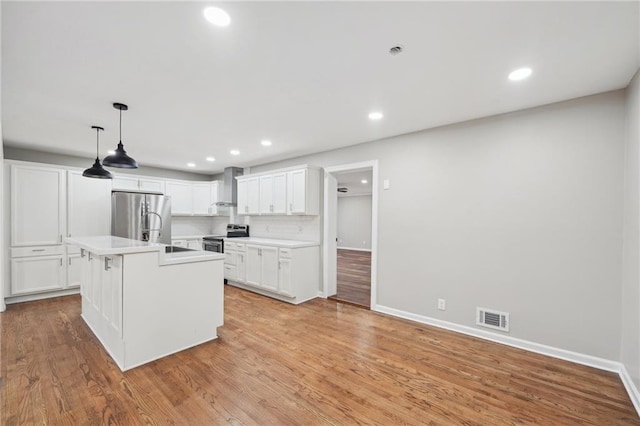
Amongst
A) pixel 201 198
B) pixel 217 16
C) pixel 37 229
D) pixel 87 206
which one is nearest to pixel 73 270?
pixel 37 229

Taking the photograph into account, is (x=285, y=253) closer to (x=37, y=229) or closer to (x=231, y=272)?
(x=231, y=272)

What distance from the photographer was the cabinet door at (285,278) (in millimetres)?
4266

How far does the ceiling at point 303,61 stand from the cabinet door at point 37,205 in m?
1.33

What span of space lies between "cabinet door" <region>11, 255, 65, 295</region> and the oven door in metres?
2.28

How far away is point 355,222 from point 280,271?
7.01 meters

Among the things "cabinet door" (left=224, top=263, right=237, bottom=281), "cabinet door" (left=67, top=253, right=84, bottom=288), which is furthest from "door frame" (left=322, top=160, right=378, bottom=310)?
"cabinet door" (left=67, top=253, right=84, bottom=288)

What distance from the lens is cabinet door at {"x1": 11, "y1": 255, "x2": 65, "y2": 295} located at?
4195 mm

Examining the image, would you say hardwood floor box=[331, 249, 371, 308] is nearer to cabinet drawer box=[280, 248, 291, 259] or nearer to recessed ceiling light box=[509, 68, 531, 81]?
cabinet drawer box=[280, 248, 291, 259]

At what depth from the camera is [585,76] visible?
2.19 m

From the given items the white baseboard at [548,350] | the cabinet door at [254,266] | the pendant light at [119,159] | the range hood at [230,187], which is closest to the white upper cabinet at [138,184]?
the range hood at [230,187]

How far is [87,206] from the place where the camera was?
4.87 m

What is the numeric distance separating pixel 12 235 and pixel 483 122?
6.76m

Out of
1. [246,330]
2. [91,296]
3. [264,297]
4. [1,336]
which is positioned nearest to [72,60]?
[91,296]

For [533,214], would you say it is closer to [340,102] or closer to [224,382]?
[340,102]
